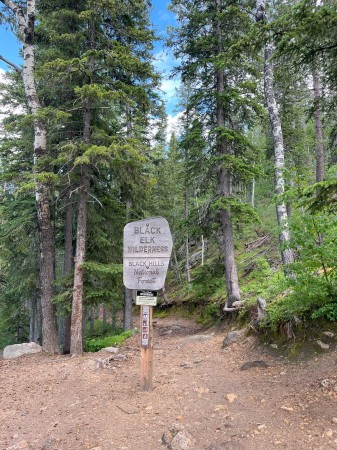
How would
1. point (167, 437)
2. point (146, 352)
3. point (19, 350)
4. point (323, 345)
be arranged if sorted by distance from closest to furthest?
point (167, 437) → point (323, 345) → point (146, 352) → point (19, 350)

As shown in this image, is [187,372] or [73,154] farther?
[73,154]

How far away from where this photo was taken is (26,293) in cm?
1316

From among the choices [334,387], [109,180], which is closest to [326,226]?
[334,387]

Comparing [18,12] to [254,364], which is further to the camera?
[18,12]

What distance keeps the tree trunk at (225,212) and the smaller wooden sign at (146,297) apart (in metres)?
5.68

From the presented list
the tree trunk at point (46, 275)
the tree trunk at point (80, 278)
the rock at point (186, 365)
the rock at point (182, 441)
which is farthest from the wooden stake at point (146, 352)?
the tree trunk at point (46, 275)

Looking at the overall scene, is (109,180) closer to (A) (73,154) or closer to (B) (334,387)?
(A) (73,154)

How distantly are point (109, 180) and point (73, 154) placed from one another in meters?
2.40

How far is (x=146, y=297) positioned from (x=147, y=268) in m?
0.51

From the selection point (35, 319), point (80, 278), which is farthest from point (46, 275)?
point (35, 319)

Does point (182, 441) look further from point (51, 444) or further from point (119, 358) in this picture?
point (119, 358)

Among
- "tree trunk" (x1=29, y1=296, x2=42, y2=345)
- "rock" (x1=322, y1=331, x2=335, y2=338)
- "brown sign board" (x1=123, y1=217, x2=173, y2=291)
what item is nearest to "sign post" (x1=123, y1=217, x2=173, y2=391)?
"brown sign board" (x1=123, y1=217, x2=173, y2=291)

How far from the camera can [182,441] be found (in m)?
3.75

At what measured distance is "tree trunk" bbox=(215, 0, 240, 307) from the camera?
11.2 metres
